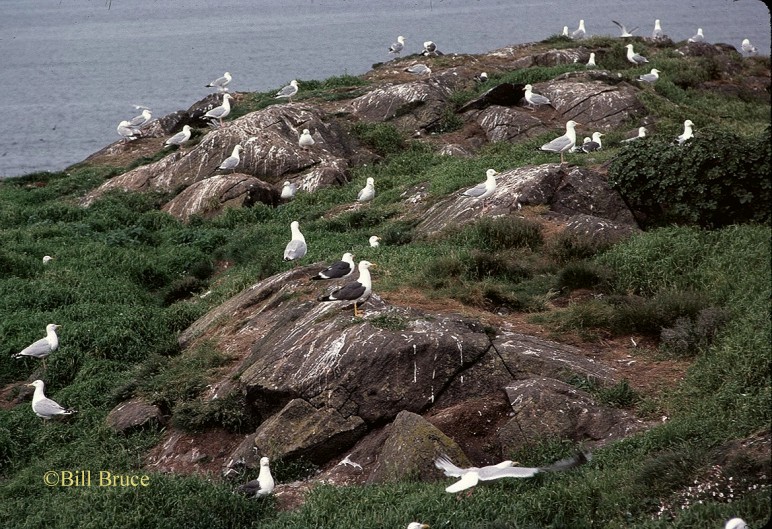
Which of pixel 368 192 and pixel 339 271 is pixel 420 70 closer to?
pixel 368 192

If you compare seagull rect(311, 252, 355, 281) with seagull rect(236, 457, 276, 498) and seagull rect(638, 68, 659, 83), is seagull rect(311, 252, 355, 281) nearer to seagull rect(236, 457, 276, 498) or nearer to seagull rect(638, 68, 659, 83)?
seagull rect(236, 457, 276, 498)

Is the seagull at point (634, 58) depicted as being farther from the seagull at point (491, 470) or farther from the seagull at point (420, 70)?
the seagull at point (491, 470)

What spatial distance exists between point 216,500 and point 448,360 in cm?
315

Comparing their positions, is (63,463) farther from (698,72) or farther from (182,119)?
(698,72)

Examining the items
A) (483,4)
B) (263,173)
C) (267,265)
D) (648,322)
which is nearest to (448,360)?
(648,322)

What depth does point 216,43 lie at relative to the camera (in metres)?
84.9

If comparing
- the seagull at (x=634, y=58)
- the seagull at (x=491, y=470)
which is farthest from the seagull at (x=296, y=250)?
the seagull at (x=634, y=58)

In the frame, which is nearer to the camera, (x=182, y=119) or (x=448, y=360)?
(x=448, y=360)

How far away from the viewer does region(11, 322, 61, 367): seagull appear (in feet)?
51.6

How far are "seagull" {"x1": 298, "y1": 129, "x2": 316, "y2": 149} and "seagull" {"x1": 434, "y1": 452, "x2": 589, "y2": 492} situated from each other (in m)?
16.6

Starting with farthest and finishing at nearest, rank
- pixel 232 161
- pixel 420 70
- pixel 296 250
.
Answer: pixel 420 70
pixel 232 161
pixel 296 250

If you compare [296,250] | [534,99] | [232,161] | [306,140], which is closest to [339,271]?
[296,250]

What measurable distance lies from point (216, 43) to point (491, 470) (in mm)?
80032

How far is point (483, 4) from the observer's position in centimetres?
10850
